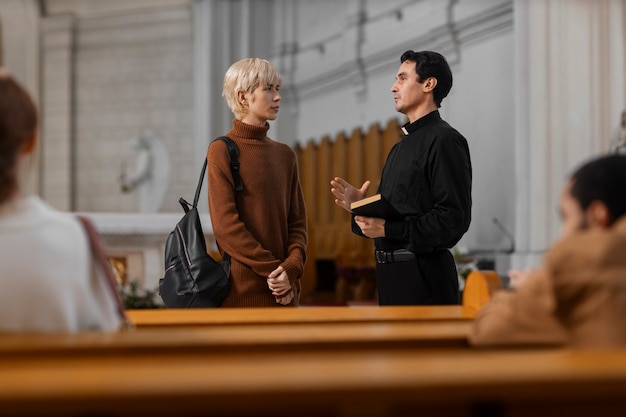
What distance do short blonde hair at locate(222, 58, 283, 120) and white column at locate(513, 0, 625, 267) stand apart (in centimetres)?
540

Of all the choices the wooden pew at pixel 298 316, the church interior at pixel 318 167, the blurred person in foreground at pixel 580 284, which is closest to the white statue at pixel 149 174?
the church interior at pixel 318 167

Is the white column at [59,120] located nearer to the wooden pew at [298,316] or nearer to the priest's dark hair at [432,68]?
the priest's dark hair at [432,68]

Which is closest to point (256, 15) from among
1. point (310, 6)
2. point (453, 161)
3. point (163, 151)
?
point (310, 6)

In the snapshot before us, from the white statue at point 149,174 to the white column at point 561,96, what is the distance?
665 cm

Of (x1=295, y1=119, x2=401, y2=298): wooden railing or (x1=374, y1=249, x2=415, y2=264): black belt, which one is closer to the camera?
(x1=374, y1=249, x2=415, y2=264): black belt

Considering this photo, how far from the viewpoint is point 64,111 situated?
634 inches

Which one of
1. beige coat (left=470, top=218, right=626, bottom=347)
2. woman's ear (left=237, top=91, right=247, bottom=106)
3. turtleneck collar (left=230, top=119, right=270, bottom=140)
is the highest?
woman's ear (left=237, top=91, right=247, bottom=106)

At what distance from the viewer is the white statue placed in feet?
46.4

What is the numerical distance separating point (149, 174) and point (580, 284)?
1265 centimetres

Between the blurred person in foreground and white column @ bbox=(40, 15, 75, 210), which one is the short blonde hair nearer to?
the blurred person in foreground

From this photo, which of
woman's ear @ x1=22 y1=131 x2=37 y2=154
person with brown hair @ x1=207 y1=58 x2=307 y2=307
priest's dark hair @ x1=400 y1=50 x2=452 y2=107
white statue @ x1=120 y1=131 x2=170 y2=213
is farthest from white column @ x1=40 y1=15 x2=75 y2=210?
woman's ear @ x1=22 y1=131 x2=37 y2=154

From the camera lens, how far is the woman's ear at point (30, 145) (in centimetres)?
207

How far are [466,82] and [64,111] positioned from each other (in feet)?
26.2

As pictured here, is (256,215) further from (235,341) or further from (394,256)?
(235,341)
